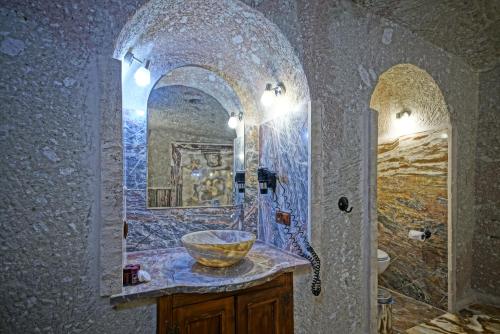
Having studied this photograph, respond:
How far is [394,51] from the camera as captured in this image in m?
2.02

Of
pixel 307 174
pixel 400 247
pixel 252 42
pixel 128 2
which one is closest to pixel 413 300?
pixel 400 247

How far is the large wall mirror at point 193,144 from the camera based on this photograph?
6.39 feet

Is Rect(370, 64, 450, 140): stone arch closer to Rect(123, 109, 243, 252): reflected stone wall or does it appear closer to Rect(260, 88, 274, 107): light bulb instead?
Rect(260, 88, 274, 107): light bulb

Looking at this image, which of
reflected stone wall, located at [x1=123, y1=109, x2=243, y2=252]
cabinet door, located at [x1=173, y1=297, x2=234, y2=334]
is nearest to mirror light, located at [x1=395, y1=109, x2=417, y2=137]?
reflected stone wall, located at [x1=123, y1=109, x2=243, y2=252]

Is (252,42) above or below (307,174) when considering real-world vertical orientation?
above

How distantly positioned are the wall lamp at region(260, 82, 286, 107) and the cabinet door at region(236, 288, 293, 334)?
1.19m

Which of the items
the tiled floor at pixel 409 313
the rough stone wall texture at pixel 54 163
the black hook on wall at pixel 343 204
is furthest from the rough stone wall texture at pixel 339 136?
the rough stone wall texture at pixel 54 163

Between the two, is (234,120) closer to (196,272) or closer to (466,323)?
(196,272)

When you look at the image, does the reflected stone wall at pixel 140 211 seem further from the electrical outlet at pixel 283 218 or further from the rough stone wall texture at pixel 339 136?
the rough stone wall texture at pixel 339 136

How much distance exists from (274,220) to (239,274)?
59cm

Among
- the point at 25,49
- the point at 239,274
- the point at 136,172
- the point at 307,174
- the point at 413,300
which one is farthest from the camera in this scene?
the point at 413,300

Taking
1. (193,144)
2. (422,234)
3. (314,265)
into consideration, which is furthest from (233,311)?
(422,234)

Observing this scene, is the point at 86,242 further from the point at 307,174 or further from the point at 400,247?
the point at 400,247

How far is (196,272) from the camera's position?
1479 millimetres
